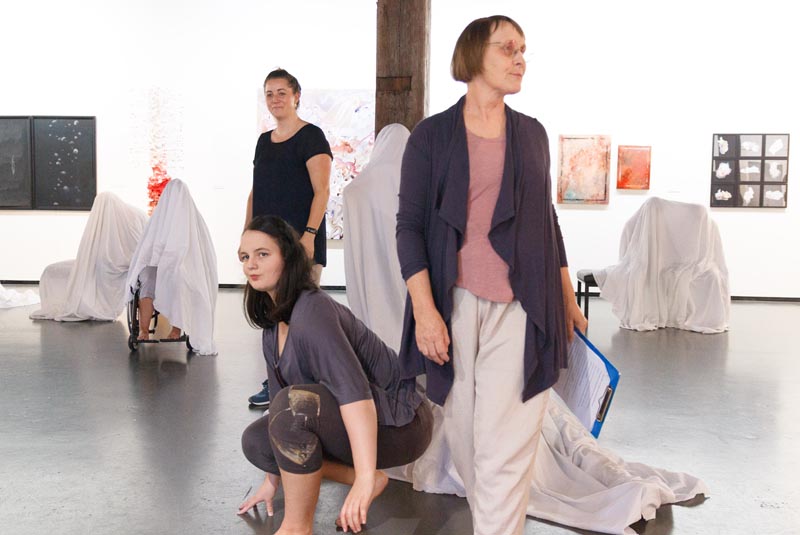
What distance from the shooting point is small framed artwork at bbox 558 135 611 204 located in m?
10.5

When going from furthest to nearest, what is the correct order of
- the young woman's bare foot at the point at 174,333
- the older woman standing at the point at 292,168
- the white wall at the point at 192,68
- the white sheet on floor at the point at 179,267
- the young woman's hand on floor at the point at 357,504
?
the white wall at the point at 192,68 → the young woman's bare foot at the point at 174,333 → the white sheet on floor at the point at 179,267 → the older woman standing at the point at 292,168 → the young woman's hand on floor at the point at 357,504

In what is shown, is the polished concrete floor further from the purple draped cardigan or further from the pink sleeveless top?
the pink sleeveless top

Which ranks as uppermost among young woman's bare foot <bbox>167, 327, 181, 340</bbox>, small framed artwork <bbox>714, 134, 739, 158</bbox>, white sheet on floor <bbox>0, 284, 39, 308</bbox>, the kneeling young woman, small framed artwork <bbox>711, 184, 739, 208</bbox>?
small framed artwork <bbox>714, 134, 739, 158</bbox>

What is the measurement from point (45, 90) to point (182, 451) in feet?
28.2

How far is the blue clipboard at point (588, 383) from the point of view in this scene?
220 cm

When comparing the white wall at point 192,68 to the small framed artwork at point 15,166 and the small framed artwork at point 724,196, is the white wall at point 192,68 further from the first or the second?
the small framed artwork at point 724,196

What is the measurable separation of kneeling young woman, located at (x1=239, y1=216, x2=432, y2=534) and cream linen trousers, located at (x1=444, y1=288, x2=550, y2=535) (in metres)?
0.38

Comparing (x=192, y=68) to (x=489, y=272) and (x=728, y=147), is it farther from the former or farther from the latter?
(x=489, y=272)

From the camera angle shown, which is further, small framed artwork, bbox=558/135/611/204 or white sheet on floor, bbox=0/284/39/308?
small framed artwork, bbox=558/135/611/204

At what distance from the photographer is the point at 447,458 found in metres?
3.23

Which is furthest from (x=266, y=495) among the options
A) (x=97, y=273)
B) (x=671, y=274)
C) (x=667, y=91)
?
(x=667, y=91)

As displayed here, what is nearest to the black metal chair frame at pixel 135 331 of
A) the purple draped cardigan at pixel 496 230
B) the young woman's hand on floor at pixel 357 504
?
the young woman's hand on floor at pixel 357 504

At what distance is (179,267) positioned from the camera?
6.15m

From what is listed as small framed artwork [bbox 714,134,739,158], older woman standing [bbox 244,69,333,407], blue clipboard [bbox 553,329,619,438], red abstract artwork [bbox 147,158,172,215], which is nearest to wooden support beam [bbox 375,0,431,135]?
older woman standing [bbox 244,69,333,407]
